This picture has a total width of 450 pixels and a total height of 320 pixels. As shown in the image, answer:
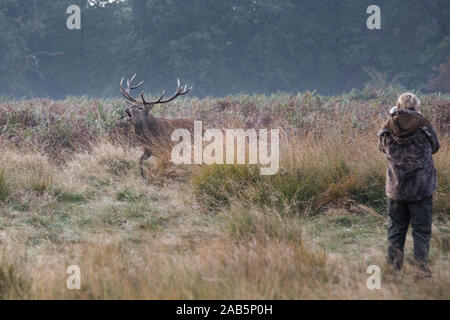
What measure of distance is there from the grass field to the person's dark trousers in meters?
0.14

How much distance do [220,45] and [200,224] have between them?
33.1m

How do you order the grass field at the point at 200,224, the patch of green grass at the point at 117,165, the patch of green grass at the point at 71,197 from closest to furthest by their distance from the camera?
the grass field at the point at 200,224 < the patch of green grass at the point at 71,197 < the patch of green grass at the point at 117,165

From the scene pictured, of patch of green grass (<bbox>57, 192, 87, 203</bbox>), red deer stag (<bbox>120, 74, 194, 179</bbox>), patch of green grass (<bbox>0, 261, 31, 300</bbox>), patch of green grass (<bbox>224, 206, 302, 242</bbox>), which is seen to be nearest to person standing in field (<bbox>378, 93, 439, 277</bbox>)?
patch of green grass (<bbox>224, 206, 302, 242</bbox>)

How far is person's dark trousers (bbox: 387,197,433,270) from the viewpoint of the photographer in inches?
169

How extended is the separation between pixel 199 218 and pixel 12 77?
112 ft

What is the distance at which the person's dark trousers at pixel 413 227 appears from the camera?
14.1 ft

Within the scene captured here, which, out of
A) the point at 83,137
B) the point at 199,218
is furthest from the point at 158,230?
the point at 83,137

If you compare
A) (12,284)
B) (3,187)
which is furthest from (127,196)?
(12,284)

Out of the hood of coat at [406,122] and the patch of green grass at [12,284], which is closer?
the patch of green grass at [12,284]

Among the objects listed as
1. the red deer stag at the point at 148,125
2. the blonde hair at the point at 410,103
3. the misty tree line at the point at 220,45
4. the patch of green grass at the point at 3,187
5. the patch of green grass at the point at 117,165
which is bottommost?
the patch of green grass at the point at 3,187

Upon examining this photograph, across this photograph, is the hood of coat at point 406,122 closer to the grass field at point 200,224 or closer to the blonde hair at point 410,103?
the blonde hair at point 410,103

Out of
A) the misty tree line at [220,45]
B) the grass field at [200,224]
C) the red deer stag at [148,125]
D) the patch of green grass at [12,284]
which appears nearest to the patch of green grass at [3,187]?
the grass field at [200,224]

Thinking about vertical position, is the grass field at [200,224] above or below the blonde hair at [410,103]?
below

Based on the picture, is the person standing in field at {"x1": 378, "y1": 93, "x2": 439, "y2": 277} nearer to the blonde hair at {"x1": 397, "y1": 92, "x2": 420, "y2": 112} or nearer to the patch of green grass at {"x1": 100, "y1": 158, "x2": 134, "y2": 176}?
the blonde hair at {"x1": 397, "y1": 92, "x2": 420, "y2": 112}
